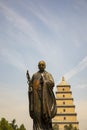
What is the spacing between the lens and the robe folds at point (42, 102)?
11281 mm

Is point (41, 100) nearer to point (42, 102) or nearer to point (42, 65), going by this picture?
point (42, 102)

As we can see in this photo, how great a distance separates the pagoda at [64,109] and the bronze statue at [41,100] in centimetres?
6359

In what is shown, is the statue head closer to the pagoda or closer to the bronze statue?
the bronze statue

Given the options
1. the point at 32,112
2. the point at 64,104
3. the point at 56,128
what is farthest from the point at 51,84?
the point at 64,104

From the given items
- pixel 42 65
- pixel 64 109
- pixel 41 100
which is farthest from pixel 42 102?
pixel 64 109

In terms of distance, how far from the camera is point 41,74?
1188cm

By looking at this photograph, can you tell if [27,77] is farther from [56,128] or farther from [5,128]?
[56,128]

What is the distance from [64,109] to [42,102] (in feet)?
218

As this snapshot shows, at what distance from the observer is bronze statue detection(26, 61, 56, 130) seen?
37.0 ft

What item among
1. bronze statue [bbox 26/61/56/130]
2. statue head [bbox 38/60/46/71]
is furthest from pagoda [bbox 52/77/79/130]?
bronze statue [bbox 26/61/56/130]

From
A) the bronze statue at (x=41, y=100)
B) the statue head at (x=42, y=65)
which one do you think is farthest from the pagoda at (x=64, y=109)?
the bronze statue at (x=41, y=100)

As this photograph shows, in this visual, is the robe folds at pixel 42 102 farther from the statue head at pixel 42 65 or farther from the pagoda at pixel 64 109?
the pagoda at pixel 64 109

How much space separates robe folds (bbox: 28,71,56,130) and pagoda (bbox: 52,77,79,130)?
63.6 m

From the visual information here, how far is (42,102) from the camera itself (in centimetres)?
1138
